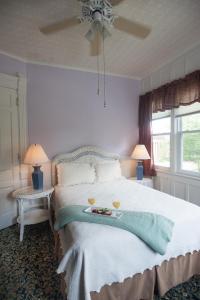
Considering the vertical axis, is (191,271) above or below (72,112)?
below

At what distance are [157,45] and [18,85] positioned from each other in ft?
7.53

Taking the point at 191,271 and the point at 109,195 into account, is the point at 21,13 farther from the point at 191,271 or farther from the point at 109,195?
the point at 191,271

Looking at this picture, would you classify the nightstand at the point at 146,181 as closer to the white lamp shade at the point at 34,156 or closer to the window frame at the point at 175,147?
the window frame at the point at 175,147

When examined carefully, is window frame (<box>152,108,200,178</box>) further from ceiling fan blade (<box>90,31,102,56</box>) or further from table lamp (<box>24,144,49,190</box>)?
table lamp (<box>24,144,49,190</box>)

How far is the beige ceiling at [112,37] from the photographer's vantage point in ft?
6.12

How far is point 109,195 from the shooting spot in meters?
2.41

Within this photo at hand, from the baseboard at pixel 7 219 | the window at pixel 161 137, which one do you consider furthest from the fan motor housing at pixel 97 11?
the baseboard at pixel 7 219

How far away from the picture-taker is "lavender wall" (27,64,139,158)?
3.21m

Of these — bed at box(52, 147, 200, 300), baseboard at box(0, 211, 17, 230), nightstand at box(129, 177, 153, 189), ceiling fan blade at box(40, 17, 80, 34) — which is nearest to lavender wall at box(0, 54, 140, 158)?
nightstand at box(129, 177, 153, 189)

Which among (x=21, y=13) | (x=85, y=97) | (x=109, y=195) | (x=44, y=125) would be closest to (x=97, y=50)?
(x=21, y=13)

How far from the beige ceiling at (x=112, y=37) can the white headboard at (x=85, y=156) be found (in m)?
1.61

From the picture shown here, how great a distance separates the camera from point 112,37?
7.93 ft

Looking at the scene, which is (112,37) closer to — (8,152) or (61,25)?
(61,25)

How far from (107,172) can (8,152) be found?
1.72 m
